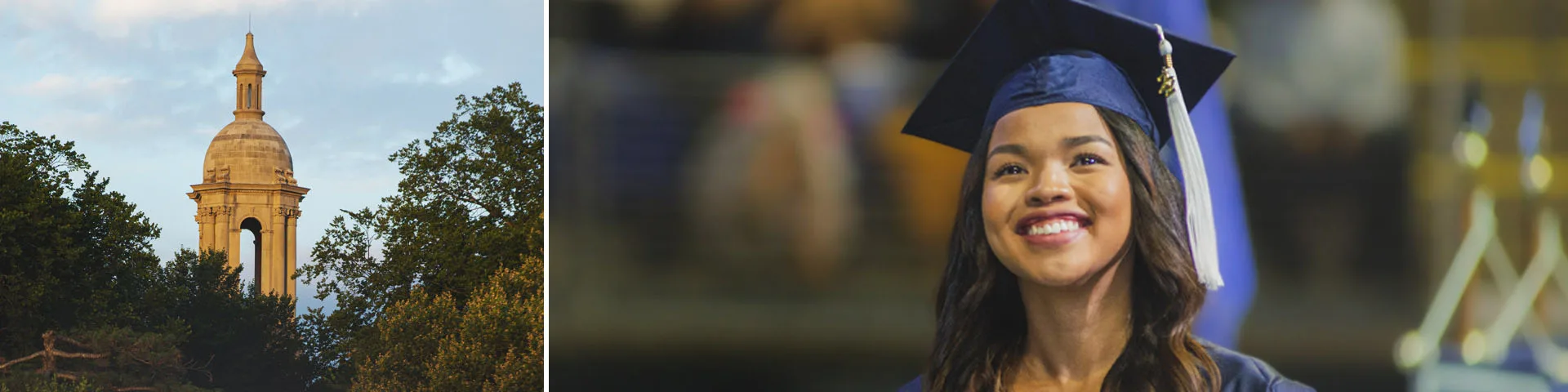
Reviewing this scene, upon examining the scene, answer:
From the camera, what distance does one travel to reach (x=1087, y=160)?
356 centimetres

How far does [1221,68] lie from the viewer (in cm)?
384

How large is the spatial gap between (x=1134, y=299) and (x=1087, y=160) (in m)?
0.37

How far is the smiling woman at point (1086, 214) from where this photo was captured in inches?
140

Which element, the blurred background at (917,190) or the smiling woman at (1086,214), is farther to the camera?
the blurred background at (917,190)

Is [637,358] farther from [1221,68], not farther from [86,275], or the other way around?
[86,275]

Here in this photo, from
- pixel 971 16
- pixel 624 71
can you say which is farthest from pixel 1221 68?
pixel 624 71

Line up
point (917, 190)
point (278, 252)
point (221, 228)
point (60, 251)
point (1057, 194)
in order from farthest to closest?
point (221, 228) → point (278, 252) → point (60, 251) → point (917, 190) → point (1057, 194)

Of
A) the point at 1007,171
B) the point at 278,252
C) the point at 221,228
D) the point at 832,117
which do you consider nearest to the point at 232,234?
the point at 221,228

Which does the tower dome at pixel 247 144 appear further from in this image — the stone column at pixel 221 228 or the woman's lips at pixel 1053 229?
the woman's lips at pixel 1053 229

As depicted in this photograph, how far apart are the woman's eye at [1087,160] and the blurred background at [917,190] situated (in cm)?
45

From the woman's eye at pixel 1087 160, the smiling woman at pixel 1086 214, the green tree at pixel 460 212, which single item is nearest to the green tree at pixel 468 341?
the green tree at pixel 460 212

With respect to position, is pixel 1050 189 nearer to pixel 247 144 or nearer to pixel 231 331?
pixel 231 331

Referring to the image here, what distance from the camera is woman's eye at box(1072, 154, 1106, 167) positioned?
140 inches

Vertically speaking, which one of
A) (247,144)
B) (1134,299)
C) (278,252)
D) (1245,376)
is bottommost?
(1245,376)
